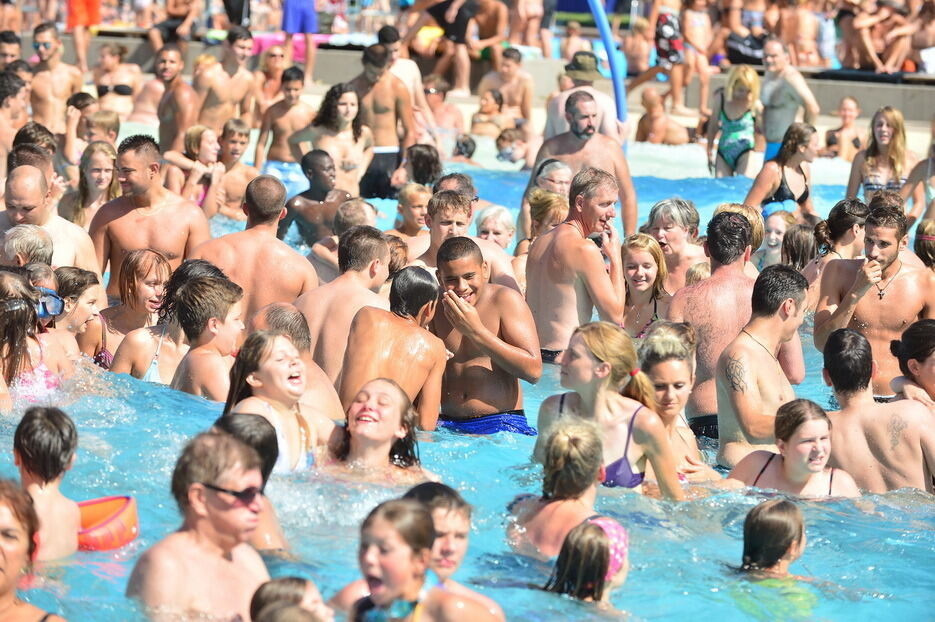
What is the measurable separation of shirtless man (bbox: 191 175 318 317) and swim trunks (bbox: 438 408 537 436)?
4.34 feet

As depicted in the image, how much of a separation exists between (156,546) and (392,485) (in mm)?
1530

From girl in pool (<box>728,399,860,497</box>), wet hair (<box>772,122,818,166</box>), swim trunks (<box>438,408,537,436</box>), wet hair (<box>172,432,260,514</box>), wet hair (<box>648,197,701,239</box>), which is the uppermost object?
wet hair (<box>772,122,818,166</box>)

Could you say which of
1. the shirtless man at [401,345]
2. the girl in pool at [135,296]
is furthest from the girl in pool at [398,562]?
the girl in pool at [135,296]

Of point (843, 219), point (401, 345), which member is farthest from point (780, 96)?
point (401, 345)

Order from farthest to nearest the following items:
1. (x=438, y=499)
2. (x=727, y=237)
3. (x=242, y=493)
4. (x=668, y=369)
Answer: (x=727, y=237) < (x=668, y=369) < (x=438, y=499) < (x=242, y=493)

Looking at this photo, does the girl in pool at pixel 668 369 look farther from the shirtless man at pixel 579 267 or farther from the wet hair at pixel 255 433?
the wet hair at pixel 255 433

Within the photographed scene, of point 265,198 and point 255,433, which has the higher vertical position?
point 265,198

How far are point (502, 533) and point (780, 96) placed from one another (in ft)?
30.5

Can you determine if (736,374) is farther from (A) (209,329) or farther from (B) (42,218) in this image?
(B) (42,218)

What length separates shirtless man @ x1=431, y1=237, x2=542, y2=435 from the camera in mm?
6434

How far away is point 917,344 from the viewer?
21.0ft

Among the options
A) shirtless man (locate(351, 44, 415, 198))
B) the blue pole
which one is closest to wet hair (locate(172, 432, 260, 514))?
shirtless man (locate(351, 44, 415, 198))

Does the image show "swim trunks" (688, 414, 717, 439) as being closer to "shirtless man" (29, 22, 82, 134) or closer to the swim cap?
the swim cap

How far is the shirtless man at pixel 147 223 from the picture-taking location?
8.19 metres
